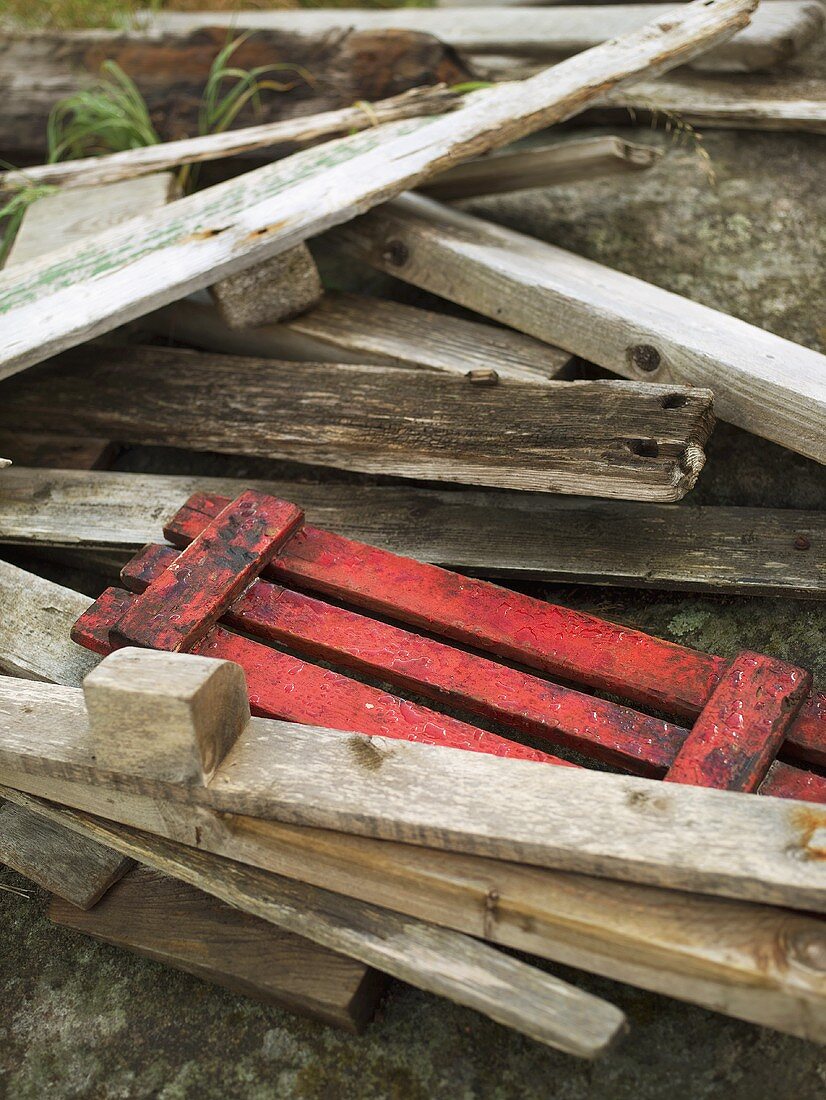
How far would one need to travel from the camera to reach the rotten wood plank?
2.43 meters

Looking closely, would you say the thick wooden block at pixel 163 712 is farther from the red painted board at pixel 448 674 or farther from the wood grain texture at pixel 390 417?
the wood grain texture at pixel 390 417

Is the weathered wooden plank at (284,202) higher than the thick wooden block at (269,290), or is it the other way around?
the weathered wooden plank at (284,202)

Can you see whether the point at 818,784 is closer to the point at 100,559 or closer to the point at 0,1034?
the point at 0,1034

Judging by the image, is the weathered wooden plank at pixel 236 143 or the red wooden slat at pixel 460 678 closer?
the red wooden slat at pixel 460 678

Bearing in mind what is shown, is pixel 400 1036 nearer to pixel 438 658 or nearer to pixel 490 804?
pixel 490 804

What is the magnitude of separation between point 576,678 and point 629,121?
2.73m

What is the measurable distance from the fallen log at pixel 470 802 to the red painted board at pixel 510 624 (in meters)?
0.42

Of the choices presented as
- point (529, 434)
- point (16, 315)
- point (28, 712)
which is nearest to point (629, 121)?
point (529, 434)

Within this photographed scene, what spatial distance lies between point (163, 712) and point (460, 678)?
663 millimetres

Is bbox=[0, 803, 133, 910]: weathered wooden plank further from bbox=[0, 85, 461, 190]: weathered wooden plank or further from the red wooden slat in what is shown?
bbox=[0, 85, 461, 190]: weathered wooden plank

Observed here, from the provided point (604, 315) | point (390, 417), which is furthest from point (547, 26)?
point (390, 417)

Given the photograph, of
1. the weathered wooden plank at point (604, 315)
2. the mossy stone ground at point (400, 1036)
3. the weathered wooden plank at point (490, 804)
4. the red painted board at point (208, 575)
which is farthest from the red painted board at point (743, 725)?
the red painted board at point (208, 575)

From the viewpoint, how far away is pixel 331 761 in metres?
1.77

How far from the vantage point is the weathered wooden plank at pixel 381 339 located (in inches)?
112
